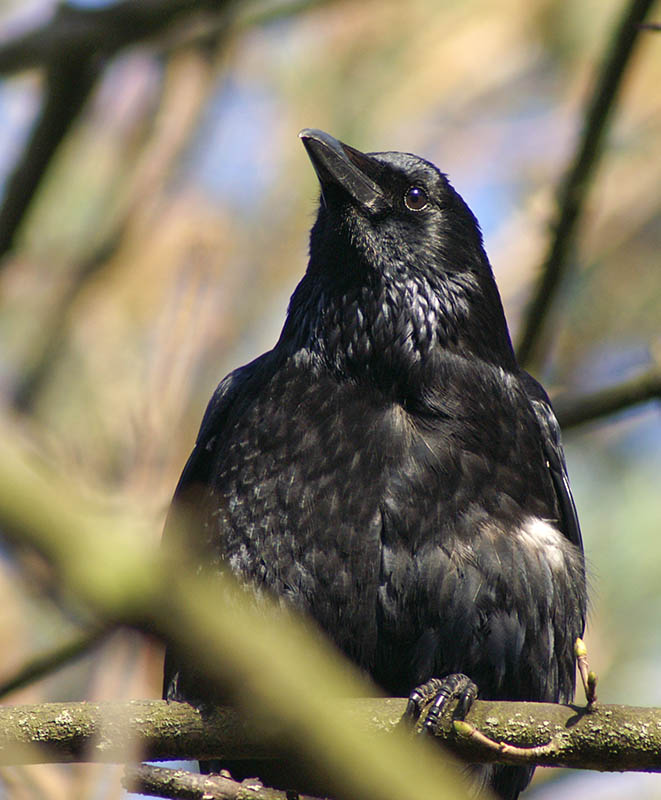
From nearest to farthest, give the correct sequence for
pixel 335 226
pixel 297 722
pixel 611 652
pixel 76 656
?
pixel 297 722 < pixel 76 656 < pixel 335 226 < pixel 611 652

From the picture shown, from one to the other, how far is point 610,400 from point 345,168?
1418mm

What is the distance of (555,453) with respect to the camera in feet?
16.0

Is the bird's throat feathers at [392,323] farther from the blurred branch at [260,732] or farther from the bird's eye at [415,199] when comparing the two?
the blurred branch at [260,732]

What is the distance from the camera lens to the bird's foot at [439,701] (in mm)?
3619

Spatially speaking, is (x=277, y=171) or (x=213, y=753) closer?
(x=213, y=753)

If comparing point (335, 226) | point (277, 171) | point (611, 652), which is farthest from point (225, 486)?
point (277, 171)

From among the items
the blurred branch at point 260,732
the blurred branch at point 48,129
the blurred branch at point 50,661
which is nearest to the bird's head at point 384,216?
the blurred branch at point 48,129

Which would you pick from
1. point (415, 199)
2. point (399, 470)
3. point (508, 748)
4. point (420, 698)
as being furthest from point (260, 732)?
point (415, 199)

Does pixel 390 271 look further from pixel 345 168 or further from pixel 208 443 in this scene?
pixel 208 443

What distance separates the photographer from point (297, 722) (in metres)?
2.70

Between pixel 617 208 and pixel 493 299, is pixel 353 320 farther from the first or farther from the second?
pixel 617 208

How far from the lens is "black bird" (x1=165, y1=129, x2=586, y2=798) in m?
4.38

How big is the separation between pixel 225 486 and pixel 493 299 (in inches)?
57.1

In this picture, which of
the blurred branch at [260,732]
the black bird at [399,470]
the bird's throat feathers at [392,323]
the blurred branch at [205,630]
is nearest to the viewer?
the blurred branch at [205,630]
